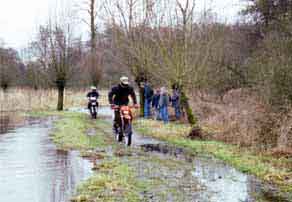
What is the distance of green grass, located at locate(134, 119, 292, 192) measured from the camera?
931 cm

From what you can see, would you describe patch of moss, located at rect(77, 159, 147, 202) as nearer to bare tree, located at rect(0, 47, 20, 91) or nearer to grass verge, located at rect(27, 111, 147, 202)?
grass verge, located at rect(27, 111, 147, 202)

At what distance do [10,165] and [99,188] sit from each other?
3737 mm

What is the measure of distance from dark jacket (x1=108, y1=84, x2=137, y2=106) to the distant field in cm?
2113

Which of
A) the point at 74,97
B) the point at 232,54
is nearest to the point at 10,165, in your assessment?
the point at 232,54

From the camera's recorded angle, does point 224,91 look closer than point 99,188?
No

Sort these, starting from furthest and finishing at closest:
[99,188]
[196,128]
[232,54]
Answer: [232,54]
[196,128]
[99,188]

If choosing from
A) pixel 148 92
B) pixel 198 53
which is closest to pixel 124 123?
pixel 198 53

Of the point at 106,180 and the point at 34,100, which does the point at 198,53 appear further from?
the point at 34,100

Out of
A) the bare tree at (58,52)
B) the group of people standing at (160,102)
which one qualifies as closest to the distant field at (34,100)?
the bare tree at (58,52)

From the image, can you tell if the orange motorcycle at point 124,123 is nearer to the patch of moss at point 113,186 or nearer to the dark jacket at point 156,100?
the patch of moss at point 113,186

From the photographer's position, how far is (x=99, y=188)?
26.5ft

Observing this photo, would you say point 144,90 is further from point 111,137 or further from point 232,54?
point 111,137

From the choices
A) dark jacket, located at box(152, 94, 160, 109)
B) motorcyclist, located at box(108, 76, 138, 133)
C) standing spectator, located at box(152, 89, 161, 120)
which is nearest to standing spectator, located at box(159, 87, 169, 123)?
standing spectator, located at box(152, 89, 161, 120)

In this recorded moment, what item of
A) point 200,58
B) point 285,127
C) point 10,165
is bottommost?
point 10,165
